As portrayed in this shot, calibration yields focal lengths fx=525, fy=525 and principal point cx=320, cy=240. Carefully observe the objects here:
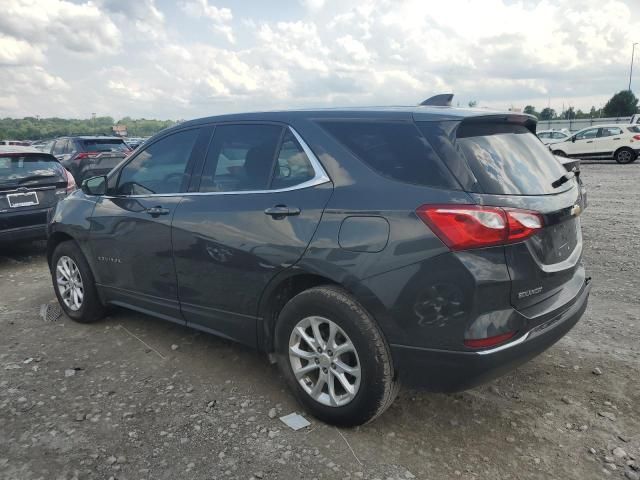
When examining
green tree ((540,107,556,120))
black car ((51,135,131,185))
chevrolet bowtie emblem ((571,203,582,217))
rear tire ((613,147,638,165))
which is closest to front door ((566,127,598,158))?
rear tire ((613,147,638,165))

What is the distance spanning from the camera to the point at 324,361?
287 centimetres

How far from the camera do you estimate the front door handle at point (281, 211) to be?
116 inches

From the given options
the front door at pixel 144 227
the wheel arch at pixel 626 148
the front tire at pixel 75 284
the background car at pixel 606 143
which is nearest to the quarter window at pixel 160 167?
the front door at pixel 144 227

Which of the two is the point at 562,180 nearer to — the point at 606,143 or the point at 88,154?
the point at 88,154

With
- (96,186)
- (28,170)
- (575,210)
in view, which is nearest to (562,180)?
(575,210)

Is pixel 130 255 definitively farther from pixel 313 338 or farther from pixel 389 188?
pixel 389 188

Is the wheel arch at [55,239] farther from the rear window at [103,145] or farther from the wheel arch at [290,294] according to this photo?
the rear window at [103,145]

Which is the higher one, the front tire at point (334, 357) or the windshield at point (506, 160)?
the windshield at point (506, 160)

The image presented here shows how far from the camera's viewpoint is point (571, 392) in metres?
3.26

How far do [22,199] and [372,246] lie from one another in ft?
→ 19.4

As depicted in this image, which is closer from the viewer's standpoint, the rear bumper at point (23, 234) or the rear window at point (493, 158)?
the rear window at point (493, 158)

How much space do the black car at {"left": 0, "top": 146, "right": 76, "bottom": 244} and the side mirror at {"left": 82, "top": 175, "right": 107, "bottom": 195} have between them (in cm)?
237

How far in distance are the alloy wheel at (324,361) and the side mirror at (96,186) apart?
2.34 metres

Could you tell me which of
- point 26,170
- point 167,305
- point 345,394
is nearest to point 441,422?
point 345,394
